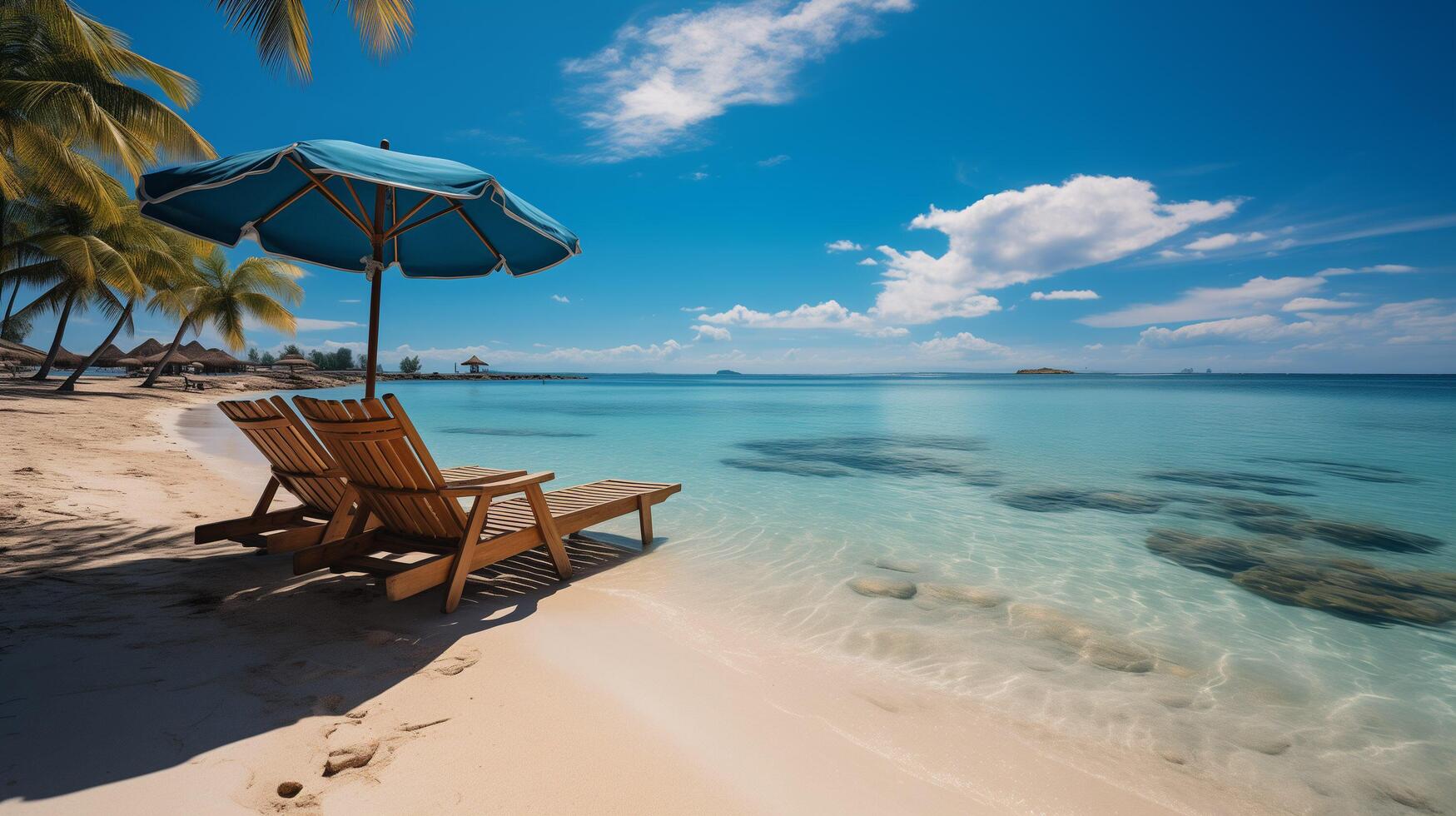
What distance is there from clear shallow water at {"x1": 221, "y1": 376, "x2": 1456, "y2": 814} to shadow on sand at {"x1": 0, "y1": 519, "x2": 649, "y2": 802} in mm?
1730

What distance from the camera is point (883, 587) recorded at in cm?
459

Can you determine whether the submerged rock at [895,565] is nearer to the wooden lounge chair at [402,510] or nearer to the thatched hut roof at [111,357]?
the wooden lounge chair at [402,510]

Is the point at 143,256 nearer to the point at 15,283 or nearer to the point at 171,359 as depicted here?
the point at 15,283

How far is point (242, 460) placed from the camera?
9.79m

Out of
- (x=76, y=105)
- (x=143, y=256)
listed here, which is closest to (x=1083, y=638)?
(x=76, y=105)

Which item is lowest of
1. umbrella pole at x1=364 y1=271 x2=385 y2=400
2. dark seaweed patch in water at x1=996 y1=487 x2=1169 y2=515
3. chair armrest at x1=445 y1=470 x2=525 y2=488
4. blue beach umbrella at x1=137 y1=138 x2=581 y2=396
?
dark seaweed patch in water at x1=996 y1=487 x2=1169 y2=515

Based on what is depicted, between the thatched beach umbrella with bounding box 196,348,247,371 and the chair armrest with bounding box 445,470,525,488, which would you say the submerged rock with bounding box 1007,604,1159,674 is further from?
the thatched beach umbrella with bounding box 196,348,247,371

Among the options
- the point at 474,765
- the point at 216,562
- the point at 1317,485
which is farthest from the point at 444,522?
the point at 1317,485

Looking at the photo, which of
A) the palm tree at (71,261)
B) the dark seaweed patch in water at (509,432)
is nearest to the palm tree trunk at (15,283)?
the palm tree at (71,261)

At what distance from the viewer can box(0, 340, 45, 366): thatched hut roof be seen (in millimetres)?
25578

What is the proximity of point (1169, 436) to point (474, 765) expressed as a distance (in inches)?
820

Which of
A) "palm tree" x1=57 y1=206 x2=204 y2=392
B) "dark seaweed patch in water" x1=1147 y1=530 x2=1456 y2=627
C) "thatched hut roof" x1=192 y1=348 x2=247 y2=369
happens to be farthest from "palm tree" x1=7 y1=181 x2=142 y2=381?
"thatched hut roof" x1=192 y1=348 x2=247 y2=369

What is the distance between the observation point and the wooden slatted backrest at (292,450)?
3.77 metres

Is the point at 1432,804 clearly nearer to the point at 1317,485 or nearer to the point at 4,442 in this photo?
the point at 1317,485
